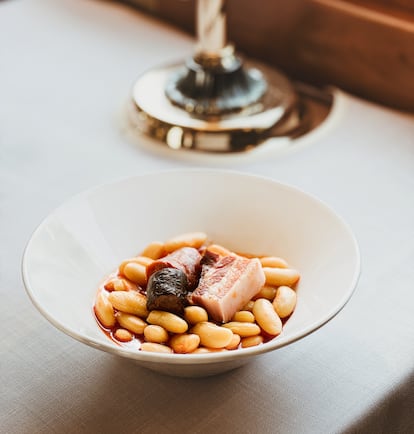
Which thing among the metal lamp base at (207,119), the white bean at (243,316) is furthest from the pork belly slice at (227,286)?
the metal lamp base at (207,119)

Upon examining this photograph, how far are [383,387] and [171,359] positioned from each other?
179mm

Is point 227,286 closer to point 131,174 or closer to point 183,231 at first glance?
point 183,231

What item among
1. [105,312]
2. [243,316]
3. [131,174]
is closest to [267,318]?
[243,316]

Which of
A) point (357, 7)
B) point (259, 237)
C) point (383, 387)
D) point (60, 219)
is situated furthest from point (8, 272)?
point (357, 7)

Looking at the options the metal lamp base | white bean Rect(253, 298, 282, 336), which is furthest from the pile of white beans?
the metal lamp base

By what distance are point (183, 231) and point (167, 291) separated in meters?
0.15

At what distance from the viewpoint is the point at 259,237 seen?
645 millimetres

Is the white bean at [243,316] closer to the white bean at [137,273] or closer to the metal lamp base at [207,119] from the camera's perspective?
the white bean at [137,273]

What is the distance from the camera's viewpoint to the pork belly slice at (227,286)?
1.72ft

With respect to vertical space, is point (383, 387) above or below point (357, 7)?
below

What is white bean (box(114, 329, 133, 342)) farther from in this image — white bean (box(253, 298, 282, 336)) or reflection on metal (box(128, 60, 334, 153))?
reflection on metal (box(128, 60, 334, 153))

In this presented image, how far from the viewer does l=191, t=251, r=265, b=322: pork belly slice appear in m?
0.52

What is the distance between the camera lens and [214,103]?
35.9 inches

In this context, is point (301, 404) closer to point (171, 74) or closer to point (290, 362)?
point (290, 362)
